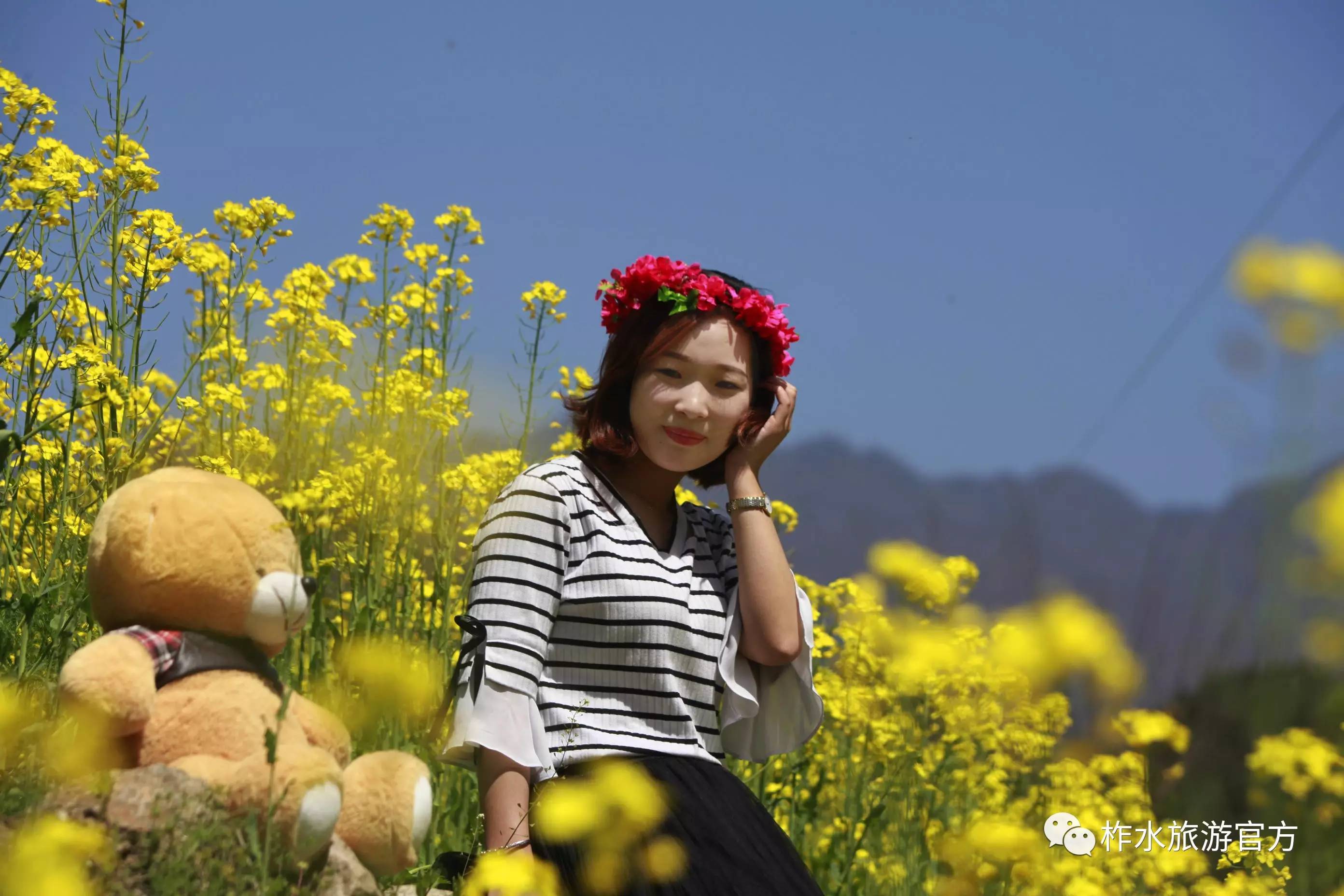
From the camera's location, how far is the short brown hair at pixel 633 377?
2.16 m

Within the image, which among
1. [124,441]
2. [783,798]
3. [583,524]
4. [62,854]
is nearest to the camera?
[62,854]

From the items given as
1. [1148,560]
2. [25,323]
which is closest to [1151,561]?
[1148,560]

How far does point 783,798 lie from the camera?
121 inches

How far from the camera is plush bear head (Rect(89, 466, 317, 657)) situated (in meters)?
1.42

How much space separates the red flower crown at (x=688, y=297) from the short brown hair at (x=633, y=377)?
0.04ft

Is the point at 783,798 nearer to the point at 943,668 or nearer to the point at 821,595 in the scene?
the point at 943,668

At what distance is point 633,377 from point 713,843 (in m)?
0.84

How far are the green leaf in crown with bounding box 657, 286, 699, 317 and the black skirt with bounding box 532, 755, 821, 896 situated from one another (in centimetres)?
78

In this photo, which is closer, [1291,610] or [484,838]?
[1291,610]

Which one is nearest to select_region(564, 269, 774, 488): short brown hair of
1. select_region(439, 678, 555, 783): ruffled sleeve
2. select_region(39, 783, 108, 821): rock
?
select_region(439, 678, 555, 783): ruffled sleeve

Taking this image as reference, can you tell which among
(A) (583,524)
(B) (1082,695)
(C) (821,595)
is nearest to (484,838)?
(A) (583,524)

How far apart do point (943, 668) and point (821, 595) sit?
3.87ft

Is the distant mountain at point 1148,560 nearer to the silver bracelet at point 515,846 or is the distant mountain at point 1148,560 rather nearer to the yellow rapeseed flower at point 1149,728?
the yellow rapeseed flower at point 1149,728

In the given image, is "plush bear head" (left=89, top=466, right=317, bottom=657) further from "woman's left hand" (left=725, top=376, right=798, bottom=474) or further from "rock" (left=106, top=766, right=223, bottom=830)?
"woman's left hand" (left=725, top=376, right=798, bottom=474)
